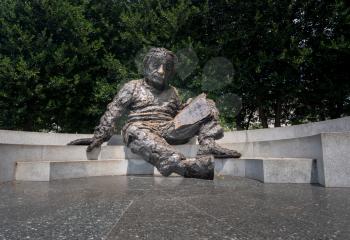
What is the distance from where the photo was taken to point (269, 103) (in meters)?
14.1

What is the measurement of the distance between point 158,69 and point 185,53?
20.3 feet

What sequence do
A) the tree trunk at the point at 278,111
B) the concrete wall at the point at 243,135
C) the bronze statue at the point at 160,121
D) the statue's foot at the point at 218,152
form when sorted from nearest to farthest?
1. the bronze statue at the point at 160,121
2. the statue's foot at the point at 218,152
3. the concrete wall at the point at 243,135
4. the tree trunk at the point at 278,111

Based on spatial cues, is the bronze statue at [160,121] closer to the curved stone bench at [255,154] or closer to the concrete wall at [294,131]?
the curved stone bench at [255,154]

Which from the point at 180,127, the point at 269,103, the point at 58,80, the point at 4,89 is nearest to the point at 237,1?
the point at 269,103

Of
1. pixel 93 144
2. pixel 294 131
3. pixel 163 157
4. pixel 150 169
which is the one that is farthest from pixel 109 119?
pixel 294 131

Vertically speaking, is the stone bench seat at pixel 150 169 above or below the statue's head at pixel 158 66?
below

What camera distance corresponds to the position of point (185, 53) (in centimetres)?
1262

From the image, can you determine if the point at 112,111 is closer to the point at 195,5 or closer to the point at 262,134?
the point at 262,134

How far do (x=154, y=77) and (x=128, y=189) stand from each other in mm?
3152

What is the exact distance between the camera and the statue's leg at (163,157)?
4.81 meters

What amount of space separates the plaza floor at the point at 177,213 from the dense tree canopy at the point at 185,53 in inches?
359

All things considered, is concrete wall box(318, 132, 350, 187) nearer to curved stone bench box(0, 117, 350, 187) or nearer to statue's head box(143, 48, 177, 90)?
curved stone bench box(0, 117, 350, 187)

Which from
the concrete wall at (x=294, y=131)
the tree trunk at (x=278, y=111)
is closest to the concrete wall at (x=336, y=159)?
the concrete wall at (x=294, y=131)

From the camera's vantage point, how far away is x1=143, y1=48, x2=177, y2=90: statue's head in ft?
21.8
